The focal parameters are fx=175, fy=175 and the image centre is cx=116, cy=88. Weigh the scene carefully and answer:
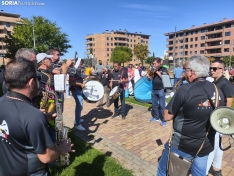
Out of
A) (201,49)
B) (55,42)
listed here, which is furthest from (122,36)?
(55,42)

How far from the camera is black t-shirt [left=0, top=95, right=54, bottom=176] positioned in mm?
1440

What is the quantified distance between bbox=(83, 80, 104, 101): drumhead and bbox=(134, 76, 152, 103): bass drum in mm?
2284

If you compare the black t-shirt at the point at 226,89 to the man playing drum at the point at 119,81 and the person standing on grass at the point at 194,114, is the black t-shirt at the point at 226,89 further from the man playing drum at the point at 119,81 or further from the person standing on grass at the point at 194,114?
the man playing drum at the point at 119,81

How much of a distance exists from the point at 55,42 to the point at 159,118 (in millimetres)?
40563

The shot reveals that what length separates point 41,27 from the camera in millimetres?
38812

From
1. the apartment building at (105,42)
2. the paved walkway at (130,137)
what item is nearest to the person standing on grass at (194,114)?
the paved walkway at (130,137)

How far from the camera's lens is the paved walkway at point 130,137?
378 centimetres

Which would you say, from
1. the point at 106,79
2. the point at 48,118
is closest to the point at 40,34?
the point at 106,79

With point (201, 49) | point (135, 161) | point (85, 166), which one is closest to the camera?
point (85, 166)

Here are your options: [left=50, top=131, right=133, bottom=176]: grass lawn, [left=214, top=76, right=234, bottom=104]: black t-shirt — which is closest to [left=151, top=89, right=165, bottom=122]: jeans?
[left=50, top=131, right=133, bottom=176]: grass lawn

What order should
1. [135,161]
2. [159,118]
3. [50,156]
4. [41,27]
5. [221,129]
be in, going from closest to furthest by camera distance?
[50,156] < [221,129] < [135,161] < [159,118] < [41,27]

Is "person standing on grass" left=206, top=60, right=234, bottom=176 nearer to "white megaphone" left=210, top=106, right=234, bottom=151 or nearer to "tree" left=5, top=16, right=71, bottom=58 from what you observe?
"white megaphone" left=210, top=106, right=234, bottom=151

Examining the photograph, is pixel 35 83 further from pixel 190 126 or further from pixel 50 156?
pixel 190 126

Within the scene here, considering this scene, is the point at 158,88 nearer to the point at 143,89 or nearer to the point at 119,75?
the point at 143,89
